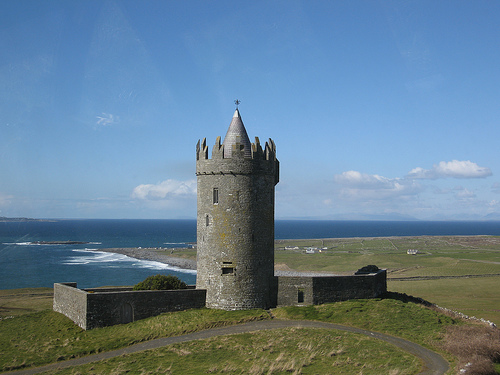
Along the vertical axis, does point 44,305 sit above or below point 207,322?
below

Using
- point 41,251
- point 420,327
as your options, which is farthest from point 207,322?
point 41,251

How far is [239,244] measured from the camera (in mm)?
25672

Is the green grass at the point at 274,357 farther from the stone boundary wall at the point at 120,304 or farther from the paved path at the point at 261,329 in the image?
the stone boundary wall at the point at 120,304

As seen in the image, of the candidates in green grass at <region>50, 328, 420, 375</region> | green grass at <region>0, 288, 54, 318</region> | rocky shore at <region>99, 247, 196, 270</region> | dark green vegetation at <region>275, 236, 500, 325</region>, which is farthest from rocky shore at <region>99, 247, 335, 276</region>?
green grass at <region>50, 328, 420, 375</region>

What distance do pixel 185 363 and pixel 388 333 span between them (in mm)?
9979

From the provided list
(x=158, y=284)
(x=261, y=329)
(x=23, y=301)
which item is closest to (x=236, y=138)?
(x=158, y=284)

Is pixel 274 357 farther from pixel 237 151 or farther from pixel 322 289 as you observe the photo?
pixel 237 151

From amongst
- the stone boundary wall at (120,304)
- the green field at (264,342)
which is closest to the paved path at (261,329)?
the green field at (264,342)

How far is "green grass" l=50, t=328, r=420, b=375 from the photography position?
707 inches

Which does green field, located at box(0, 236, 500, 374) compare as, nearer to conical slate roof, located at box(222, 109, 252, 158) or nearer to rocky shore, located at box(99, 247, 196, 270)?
conical slate roof, located at box(222, 109, 252, 158)

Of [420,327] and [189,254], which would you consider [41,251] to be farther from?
[420,327]

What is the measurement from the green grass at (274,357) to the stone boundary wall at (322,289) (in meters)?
3.96

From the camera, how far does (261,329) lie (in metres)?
23.0

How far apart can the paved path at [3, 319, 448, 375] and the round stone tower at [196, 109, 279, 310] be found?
2271mm
